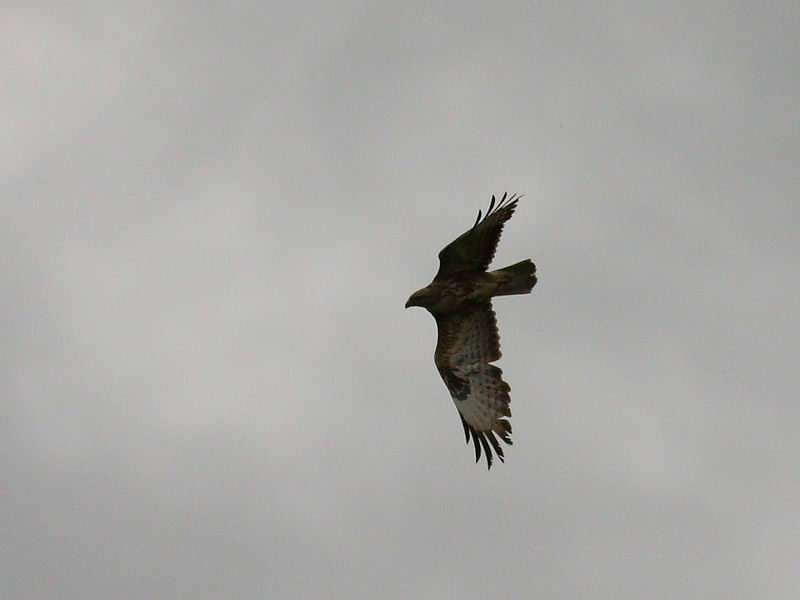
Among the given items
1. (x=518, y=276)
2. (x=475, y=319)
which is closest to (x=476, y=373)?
(x=475, y=319)

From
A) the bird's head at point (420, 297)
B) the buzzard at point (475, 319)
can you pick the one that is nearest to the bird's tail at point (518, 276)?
the buzzard at point (475, 319)

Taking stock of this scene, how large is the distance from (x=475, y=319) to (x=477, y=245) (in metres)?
1.36

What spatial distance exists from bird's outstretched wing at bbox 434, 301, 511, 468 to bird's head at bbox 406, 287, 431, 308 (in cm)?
38

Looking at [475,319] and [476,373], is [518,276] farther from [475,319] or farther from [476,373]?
[476,373]

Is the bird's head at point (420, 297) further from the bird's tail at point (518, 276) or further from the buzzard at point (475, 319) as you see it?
the bird's tail at point (518, 276)

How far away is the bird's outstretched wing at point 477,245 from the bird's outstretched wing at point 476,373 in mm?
807

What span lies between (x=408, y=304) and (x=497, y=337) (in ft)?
4.88

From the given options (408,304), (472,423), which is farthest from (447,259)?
(472,423)

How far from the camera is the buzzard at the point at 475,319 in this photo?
51.2ft

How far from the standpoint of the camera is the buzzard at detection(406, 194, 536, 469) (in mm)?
15602

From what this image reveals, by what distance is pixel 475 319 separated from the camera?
16453mm

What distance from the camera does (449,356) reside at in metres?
16.9

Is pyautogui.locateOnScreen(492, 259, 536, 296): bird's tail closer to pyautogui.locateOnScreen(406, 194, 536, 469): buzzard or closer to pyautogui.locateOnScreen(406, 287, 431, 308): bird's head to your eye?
pyautogui.locateOnScreen(406, 194, 536, 469): buzzard

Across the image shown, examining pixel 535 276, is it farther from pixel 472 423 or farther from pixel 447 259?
pixel 472 423
